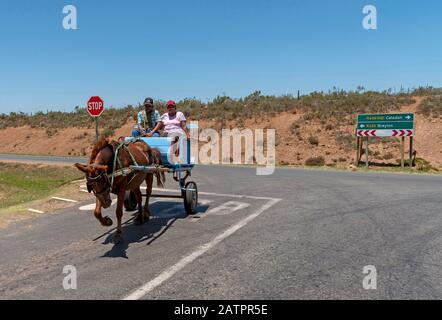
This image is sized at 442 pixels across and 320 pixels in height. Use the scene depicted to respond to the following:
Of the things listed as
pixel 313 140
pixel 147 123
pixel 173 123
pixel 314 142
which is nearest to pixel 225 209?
pixel 173 123

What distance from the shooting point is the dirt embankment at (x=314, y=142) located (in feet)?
86.4

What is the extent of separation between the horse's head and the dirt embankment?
69.0 feet

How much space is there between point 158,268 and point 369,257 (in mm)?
3051

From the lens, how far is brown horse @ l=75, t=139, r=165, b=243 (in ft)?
17.0

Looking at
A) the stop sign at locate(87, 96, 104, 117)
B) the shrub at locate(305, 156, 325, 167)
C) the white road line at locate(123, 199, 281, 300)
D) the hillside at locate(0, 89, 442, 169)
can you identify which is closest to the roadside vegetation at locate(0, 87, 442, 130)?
the hillside at locate(0, 89, 442, 169)

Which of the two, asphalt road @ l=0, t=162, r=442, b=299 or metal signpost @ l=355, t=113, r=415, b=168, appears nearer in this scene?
asphalt road @ l=0, t=162, r=442, b=299

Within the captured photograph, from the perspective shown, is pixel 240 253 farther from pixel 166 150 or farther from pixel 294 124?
pixel 294 124

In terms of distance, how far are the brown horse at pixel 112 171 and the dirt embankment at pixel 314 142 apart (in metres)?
19.4

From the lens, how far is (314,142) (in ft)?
98.7

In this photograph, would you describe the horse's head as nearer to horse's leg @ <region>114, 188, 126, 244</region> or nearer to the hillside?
horse's leg @ <region>114, 188, 126, 244</region>

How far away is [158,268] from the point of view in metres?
4.88

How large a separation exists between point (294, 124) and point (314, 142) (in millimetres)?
4852

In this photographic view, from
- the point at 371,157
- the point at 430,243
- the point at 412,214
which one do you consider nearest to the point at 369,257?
the point at 430,243

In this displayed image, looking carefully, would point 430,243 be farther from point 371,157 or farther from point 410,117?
point 371,157
